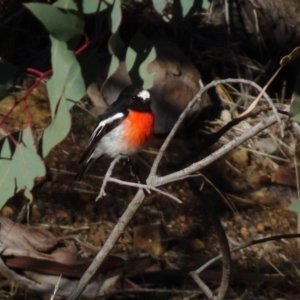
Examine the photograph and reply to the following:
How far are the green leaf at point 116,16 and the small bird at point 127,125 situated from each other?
143cm

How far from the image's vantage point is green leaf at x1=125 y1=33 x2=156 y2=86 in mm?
3637

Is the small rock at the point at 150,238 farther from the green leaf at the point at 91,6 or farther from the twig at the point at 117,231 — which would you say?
the green leaf at the point at 91,6

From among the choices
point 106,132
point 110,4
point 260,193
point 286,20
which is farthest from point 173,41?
point 110,4

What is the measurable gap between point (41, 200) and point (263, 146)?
199 centimetres

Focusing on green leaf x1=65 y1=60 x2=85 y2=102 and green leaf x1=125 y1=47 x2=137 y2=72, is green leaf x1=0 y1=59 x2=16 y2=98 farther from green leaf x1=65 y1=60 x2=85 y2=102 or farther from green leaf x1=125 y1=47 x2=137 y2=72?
green leaf x1=125 y1=47 x2=137 y2=72

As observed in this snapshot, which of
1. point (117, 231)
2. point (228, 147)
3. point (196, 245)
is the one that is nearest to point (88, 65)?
point (117, 231)

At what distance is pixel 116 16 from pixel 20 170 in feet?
2.62

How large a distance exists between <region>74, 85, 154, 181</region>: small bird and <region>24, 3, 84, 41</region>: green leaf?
1.43 meters

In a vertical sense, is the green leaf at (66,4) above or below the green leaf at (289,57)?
below

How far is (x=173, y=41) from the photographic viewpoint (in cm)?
657

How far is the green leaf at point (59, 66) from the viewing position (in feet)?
10.9

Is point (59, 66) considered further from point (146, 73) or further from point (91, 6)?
point (146, 73)

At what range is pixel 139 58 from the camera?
366 centimetres

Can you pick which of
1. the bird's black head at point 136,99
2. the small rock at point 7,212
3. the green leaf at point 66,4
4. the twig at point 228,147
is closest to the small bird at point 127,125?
the bird's black head at point 136,99
